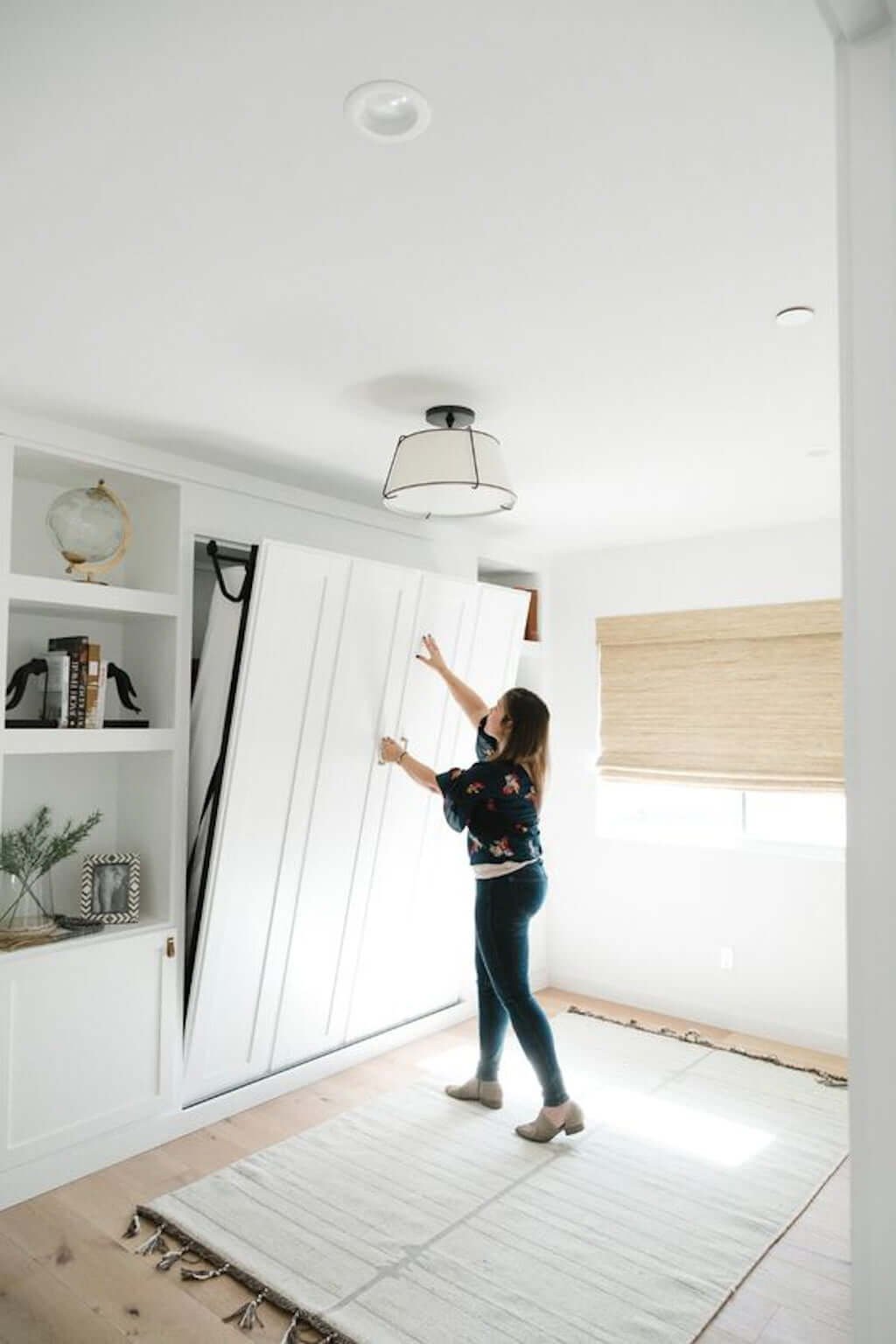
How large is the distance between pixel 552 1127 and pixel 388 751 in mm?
1402

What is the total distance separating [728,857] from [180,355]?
3296mm

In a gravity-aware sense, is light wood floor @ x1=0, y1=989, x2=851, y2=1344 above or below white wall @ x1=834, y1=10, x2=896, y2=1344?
below

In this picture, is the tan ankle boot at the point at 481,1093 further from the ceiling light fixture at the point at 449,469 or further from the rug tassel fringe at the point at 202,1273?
the ceiling light fixture at the point at 449,469

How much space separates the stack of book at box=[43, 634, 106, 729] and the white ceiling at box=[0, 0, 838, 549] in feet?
2.37

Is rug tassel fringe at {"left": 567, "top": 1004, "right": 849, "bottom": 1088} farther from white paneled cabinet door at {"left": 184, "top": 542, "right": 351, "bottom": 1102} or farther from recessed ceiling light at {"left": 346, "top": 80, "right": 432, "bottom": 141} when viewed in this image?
recessed ceiling light at {"left": 346, "top": 80, "right": 432, "bottom": 141}

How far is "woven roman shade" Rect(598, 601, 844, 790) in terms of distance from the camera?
4082mm

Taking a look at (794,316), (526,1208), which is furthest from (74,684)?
(794,316)

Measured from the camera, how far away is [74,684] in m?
3.00

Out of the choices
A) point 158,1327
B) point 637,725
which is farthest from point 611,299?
point 637,725

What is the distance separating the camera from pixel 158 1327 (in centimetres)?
215

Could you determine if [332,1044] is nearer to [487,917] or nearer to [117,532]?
[487,917]

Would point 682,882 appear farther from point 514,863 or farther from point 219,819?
point 219,819

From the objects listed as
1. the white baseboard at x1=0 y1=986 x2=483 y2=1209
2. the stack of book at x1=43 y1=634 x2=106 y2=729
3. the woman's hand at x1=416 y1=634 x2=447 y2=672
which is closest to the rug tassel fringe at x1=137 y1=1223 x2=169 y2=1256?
the white baseboard at x1=0 y1=986 x2=483 y2=1209

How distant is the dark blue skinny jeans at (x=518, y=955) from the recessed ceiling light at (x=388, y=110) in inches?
91.7
